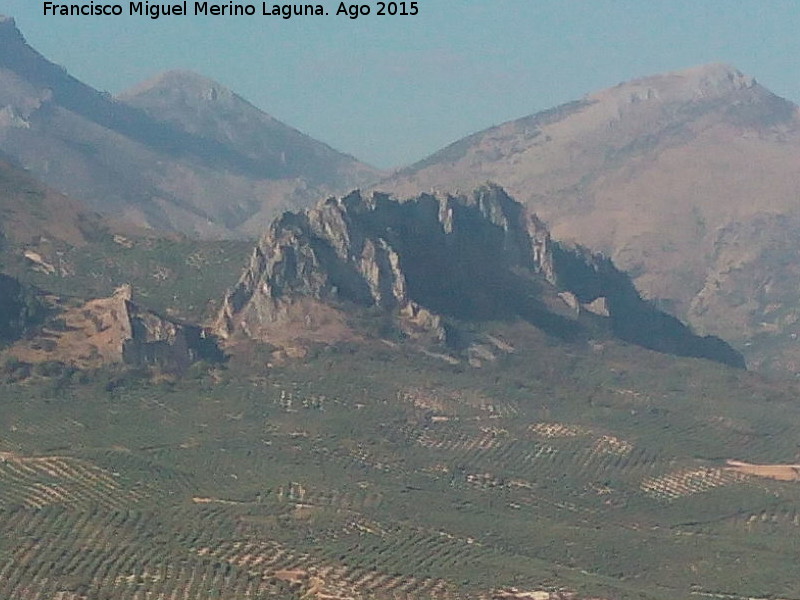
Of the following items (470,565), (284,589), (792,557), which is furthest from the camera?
(792,557)

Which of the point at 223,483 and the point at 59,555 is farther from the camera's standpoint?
the point at 223,483

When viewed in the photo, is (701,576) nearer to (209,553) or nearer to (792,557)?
(792,557)

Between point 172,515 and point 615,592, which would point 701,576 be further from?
point 172,515

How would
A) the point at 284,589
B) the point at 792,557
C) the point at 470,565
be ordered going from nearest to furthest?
the point at 284,589 → the point at 470,565 → the point at 792,557

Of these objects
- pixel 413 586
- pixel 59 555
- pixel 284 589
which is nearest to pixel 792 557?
pixel 413 586

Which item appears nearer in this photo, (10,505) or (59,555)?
(59,555)

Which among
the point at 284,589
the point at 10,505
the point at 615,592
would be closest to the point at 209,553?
the point at 284,589

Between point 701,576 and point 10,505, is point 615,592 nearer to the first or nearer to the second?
point 701,576
